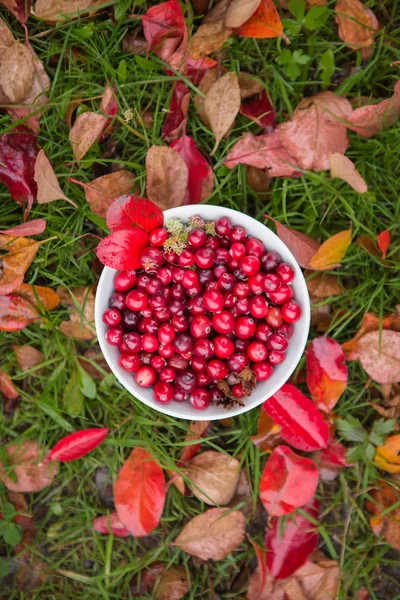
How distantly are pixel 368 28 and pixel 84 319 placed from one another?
1375 millimetres

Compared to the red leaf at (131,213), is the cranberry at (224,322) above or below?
below

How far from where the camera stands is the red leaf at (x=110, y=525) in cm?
187

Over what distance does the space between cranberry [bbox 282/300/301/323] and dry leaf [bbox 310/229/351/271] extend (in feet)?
0.91

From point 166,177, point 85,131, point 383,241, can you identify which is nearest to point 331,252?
point 383,241

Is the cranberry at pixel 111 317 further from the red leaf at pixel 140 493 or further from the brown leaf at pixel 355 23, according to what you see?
the brown leaf at pixel 355 23

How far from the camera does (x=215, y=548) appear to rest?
182cm

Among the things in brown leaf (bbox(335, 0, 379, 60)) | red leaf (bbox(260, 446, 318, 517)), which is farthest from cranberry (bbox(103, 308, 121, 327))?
brown leaf (bbox(335, 0, 379, 60))

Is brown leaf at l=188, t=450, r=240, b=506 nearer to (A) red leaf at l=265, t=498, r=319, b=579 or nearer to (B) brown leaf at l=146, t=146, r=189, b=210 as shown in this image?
(A) red leaf at l=265, t=498, r=319, b=579

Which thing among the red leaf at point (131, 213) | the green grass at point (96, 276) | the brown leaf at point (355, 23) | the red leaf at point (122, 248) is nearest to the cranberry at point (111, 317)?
the red leaf at point (122, 248)

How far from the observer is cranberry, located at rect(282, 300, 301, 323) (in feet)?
4.92

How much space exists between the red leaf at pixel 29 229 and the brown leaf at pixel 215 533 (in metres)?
1.12

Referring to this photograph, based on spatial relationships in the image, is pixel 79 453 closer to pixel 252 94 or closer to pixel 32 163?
pixel 32 163

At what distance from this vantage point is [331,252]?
5.73 feet

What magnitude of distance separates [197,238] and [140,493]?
2.97 feet
